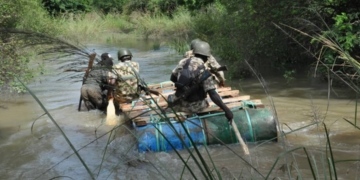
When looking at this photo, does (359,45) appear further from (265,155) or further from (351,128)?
(265,155)

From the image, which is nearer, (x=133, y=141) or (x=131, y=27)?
(x=133, y=141)

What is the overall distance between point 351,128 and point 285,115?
148cm

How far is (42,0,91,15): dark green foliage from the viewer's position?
118ft

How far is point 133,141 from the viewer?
6539 mm

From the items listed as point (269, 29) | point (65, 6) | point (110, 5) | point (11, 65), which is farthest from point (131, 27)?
point (11, 65)

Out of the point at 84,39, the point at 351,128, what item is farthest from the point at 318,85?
the point at 84,39

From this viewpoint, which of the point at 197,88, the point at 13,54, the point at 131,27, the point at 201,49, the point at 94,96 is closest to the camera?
the point at 201,49

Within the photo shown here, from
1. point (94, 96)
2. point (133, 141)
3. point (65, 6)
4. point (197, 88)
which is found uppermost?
point (65, 6)

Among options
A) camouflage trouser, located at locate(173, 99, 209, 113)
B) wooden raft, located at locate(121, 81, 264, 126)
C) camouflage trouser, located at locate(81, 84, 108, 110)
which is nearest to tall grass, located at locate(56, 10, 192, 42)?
camouflage trouser, located at locate(81, 84, 108, 110)

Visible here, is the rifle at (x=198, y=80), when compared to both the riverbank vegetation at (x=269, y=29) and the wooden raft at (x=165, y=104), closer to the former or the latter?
the wooden raft at (x=165, y=104)

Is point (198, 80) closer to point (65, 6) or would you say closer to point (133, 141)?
point (133, 141)

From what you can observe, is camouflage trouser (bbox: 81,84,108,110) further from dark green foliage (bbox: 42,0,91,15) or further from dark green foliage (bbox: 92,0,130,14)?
dark green foliage (bbox: 92,0,130,14)

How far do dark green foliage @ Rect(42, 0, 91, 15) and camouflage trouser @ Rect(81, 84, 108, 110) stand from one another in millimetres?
26700

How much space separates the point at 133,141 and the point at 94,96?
8.56 ft
